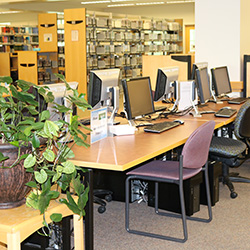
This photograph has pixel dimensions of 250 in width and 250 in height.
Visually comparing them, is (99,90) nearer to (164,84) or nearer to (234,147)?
(164,84)

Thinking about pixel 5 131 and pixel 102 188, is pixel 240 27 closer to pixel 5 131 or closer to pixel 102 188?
pixel 102 188

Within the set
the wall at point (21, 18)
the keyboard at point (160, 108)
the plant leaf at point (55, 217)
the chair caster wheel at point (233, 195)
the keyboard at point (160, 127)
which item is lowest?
the chair caster wheel at point (233, 195)

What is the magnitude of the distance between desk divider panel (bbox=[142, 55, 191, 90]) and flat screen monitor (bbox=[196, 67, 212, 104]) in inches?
58.8

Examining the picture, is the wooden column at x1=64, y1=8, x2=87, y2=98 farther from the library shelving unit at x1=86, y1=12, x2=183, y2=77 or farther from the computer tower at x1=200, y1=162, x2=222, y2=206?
the computer tower at x1=200, y1=162, x2=222, y2=206

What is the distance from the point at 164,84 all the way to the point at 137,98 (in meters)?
0.83

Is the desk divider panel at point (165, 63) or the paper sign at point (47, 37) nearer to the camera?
the desk divider panel at point (165, 63)

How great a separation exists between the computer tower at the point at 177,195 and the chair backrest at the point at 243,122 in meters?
0.74

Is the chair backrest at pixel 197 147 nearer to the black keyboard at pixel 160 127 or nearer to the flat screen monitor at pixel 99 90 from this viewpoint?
the black keyboard at pixel 160 127

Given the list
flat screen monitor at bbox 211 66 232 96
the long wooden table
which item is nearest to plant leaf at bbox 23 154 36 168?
the long wooden table

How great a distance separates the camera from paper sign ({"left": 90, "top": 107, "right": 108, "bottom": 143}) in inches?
125

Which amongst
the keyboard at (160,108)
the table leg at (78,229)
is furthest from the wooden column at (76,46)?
the table leg at (78,229)

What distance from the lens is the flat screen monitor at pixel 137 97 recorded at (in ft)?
12.3

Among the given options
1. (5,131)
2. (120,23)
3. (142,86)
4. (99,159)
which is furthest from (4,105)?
(120,23)

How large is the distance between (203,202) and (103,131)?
3.78ft
